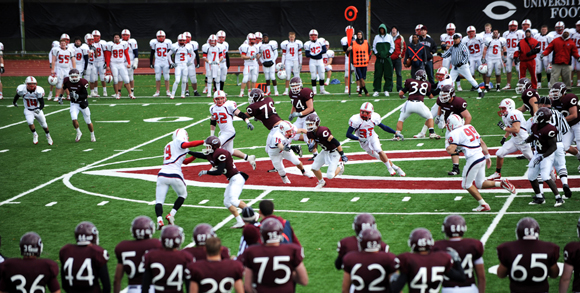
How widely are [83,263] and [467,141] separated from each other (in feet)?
22.9

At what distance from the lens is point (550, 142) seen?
11.3 metres

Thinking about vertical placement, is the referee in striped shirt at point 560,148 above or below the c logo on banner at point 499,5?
below

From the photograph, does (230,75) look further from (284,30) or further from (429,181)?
(429,181)

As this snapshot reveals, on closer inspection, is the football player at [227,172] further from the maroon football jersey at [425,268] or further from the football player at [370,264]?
the maroon football jersey at [425,268]

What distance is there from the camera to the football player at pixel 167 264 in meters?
6.49

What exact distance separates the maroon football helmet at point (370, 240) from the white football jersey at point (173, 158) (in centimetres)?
549

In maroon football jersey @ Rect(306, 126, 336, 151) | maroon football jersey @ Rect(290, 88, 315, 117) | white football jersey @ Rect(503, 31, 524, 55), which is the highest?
white football jersey @ Rect(503, 31, 524, 55)

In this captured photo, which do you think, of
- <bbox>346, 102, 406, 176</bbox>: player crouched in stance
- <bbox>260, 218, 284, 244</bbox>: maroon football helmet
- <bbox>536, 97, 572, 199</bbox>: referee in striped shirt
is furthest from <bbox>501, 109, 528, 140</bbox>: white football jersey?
<bbox>260, 218, 284, 244</bbox>: maroon football helmet

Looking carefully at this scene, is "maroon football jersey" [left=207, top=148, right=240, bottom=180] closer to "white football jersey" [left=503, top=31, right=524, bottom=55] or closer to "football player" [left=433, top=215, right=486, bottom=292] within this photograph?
"football player" [left=433, top=215, right=486, bottom=292]

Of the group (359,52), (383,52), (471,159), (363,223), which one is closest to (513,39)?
(383,52)

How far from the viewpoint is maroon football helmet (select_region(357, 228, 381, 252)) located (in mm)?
6172

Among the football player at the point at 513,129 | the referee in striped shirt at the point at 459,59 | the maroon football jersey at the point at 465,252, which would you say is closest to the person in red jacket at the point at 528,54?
the referee in striped shirt at the point at 459,59

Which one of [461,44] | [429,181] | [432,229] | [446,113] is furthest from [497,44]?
[432,229]

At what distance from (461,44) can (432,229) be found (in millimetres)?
12489
